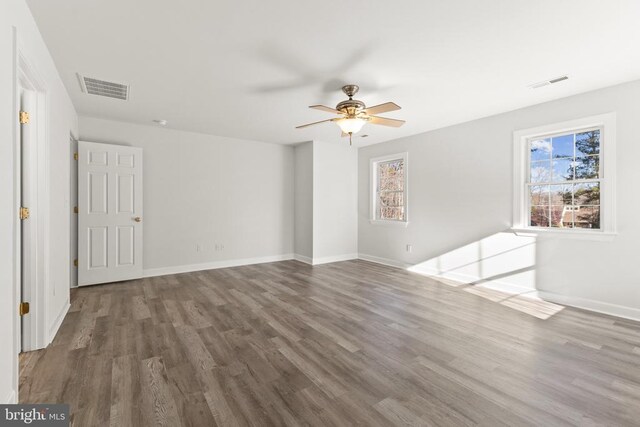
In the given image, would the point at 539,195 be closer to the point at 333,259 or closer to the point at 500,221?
the point at 500,221

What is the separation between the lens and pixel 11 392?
67.8 inches

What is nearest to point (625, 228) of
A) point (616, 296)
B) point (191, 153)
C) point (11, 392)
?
point (616, 296)

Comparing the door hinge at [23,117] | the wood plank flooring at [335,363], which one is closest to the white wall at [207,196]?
the wood plank flooring at [335,363]

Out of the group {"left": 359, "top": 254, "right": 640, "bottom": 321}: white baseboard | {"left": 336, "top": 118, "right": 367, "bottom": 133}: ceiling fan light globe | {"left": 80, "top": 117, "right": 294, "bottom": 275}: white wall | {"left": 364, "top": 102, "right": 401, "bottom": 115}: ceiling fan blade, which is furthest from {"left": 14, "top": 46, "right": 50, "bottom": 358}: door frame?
{"left": 359, "top": 254, "right": 640, "bottom": 321}: white baseboard

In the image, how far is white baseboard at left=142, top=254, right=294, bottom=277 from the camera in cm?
521

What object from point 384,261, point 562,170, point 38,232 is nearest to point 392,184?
point 384,261

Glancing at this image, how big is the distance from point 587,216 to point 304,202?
4.67 metres

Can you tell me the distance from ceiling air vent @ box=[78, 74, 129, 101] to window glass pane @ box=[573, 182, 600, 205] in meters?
5.67

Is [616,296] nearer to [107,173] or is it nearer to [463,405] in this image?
[463,405]

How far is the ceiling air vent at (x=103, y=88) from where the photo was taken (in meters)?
3.29

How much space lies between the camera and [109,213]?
4.67 metres

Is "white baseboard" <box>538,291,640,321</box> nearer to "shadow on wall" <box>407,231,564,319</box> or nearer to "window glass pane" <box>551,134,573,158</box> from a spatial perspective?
"shadow on wall" <box>407,231,564,319</box>

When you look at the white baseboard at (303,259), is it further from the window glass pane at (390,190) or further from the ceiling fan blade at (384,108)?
the ceiling fan blade at (384,108)

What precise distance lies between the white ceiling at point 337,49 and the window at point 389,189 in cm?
204
